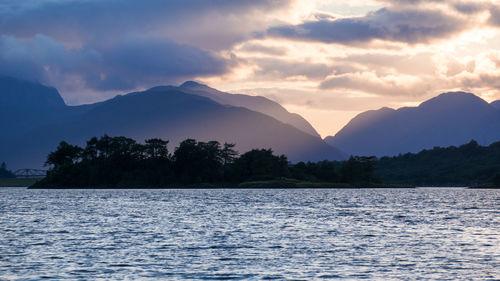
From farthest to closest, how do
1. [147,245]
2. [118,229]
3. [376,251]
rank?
[118,229] < [147,245] < [376,251]

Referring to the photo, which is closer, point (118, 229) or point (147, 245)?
point (147, 245)

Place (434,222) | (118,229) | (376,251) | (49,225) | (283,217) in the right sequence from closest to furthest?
(376,251) → (118,229) → (49,225) → (434,222) → (283,217)

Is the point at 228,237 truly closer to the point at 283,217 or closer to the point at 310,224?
the point at 310,224

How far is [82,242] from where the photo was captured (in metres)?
61.5

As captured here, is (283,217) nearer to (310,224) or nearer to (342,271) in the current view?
(310,224)

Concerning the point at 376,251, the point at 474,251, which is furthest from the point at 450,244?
the point at 376,251

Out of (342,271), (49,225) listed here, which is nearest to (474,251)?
(342,271)

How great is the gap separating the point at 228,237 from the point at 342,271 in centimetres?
2533

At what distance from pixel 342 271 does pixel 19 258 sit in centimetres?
2743

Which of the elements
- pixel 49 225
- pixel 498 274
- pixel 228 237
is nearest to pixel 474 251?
pixel 498 274

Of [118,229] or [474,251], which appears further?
[118,229]

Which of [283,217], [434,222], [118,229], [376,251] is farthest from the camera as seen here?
[283,217]

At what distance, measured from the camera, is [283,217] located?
99062mm

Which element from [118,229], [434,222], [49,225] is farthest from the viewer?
[434,222]
